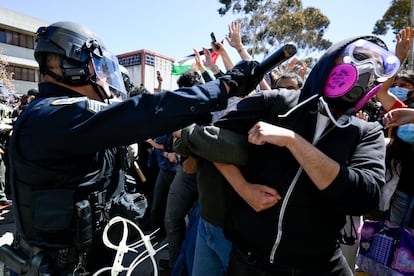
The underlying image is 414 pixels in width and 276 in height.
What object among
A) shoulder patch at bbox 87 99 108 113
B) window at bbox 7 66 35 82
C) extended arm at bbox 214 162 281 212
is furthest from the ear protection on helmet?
window at bbox 7 66 35 82

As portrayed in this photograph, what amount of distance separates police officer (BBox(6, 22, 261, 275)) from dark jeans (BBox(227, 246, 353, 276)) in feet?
2.13

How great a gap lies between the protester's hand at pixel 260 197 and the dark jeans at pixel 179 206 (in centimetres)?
146

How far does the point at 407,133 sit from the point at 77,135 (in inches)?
70.3

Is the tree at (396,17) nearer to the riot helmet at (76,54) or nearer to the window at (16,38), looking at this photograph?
the riot helmet at (76,54)

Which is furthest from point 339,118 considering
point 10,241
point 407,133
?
point 10,241

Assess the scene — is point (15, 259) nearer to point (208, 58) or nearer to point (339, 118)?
point (339, 118)

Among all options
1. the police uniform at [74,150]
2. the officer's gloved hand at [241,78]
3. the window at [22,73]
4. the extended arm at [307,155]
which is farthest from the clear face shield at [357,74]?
the window at [22,73]

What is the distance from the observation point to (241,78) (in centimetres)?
126

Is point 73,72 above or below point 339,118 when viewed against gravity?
above

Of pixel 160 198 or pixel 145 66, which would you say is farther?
pixel 145 66

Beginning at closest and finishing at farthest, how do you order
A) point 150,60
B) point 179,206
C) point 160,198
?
point 179,206
point 160,198
point 150,60

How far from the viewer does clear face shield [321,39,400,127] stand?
1.17 meters

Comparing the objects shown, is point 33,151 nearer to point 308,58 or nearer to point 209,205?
point 209,205

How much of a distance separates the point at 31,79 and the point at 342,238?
107ft
